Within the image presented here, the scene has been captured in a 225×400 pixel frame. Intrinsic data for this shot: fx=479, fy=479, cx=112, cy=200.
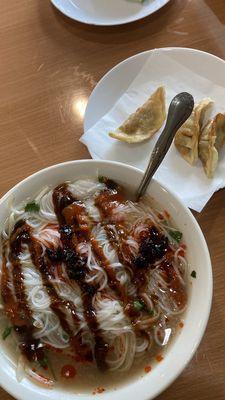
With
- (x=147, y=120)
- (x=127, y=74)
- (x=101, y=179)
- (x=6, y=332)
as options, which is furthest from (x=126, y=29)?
(x=6, y=332)

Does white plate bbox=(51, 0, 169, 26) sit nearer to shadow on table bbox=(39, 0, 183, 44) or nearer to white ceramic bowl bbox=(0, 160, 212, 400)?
shadow on table bbox=(39, 0, 183, 44)

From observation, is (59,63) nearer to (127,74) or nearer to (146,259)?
(127,74)

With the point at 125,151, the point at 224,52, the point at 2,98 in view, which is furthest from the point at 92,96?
the point at 224,52

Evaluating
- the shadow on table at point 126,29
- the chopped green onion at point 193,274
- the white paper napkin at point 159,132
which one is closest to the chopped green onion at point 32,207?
the white paper napkin at point 159,132

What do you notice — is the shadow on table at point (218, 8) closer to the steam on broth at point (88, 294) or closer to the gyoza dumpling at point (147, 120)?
the gyoza dumpling at point (147, 120)

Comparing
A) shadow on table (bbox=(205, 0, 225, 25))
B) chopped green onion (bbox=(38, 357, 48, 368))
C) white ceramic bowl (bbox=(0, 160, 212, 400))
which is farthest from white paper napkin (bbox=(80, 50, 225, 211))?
chopped green onion (bbox=(38, 357, 48, 368))

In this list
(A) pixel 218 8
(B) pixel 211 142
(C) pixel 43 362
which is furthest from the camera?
(A) pixel 218 8
